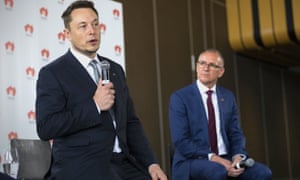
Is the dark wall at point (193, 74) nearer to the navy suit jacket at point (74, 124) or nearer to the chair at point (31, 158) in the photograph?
the chair at point (31, 158)

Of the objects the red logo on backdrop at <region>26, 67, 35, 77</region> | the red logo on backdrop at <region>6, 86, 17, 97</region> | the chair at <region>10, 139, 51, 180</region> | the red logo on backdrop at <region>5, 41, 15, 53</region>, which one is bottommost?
the chair at <region>10, 139, 51, 180</region>

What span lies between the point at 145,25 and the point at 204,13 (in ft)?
5.56

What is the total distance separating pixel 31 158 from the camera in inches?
147

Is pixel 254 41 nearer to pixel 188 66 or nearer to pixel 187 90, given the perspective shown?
pixel 188 66

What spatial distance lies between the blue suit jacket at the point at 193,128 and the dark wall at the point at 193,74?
2.52 meters

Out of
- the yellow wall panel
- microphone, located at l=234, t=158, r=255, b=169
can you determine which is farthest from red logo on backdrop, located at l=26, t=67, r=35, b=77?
the yellow wall panel

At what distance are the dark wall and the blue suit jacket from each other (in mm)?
2521

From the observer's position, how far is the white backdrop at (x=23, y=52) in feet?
14.2

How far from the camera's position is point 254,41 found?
7.54m

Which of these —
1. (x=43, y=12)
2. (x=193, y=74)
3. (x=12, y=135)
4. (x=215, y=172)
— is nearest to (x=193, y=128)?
(x=215, y=172)

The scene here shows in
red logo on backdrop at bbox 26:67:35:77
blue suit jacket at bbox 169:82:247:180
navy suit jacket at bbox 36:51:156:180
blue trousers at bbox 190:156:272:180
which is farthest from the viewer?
red logo on backdrop at bbox 26:67:35:77

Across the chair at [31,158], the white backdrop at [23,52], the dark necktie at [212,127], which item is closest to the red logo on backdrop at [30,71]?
the white backdrop at [23,52]

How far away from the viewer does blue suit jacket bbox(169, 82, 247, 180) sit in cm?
359

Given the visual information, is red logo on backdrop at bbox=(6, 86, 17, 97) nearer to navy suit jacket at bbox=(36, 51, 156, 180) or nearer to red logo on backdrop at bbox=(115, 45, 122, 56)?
red logo on backdrop at bbox=(115, 45, 122, 56)
